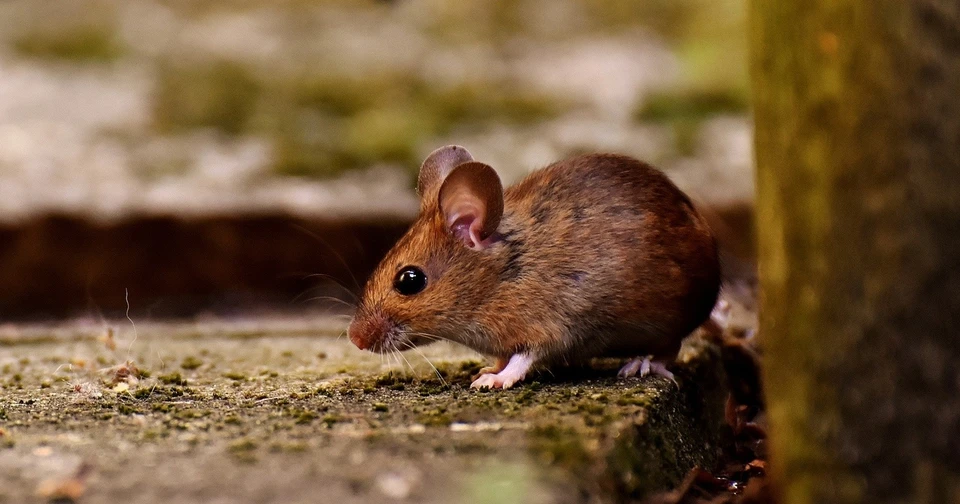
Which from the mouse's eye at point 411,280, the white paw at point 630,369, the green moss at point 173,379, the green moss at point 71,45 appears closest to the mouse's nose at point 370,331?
the mouse's eye at point 411,280

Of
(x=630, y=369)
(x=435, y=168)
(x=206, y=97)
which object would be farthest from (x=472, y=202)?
(x=206, y=97)

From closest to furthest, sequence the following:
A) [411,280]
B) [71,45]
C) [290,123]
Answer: [411,280], [290,123], [71,45]

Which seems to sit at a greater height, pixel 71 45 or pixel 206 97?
pixel 71 45

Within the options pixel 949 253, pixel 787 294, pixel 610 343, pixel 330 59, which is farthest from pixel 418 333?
pixel 330 59

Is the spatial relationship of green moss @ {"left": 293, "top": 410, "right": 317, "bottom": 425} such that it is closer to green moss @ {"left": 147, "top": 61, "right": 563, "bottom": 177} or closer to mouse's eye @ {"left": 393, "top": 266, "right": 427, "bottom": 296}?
mouse's eye @ {"left": 393, "top": 266, "right": 427, "bottom": 296}

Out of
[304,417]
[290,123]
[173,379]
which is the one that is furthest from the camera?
[290,123]

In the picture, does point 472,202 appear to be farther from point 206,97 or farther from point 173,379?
point 206,97

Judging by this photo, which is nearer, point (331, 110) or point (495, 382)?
point (495, 382)
